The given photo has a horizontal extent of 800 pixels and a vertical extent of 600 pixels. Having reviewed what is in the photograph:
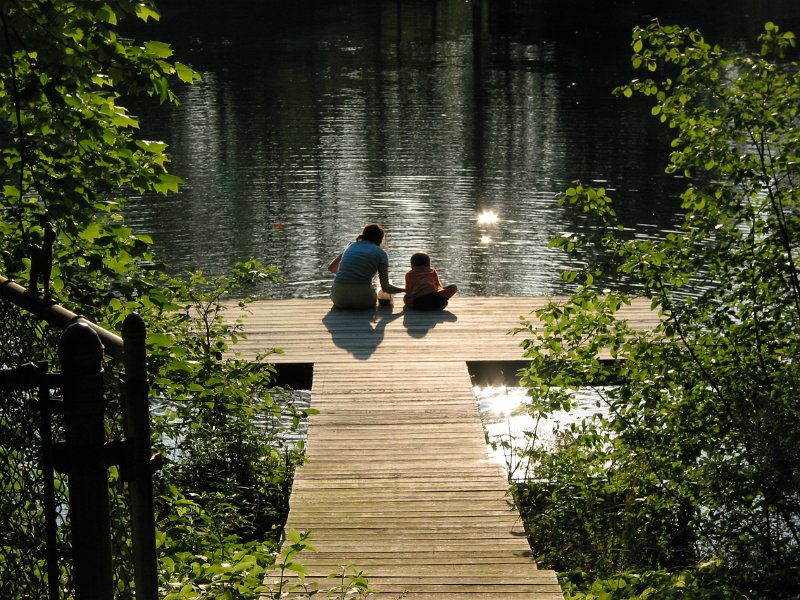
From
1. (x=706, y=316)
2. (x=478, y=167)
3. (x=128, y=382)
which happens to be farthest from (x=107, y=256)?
(x=478, y=167)

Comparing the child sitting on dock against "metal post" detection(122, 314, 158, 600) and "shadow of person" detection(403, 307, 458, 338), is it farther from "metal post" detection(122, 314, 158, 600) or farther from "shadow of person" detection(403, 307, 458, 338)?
Answer: "metal post" detection(122, 314, 158, 600)

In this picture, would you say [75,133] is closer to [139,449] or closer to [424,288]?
[139,449]

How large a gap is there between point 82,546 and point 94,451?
0.71 ft

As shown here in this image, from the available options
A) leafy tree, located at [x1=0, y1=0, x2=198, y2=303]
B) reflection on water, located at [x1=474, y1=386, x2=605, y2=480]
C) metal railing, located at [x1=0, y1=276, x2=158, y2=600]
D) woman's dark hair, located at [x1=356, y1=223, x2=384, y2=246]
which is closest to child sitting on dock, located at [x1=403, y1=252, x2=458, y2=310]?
woman's dark hair, located at [x1=356, y1=223, x2=384, y2=246]

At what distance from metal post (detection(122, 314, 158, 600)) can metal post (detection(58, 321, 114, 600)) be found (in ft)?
0.34

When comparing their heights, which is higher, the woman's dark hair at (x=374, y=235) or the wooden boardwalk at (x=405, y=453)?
the woman's dark hair at (x=374, y=235)

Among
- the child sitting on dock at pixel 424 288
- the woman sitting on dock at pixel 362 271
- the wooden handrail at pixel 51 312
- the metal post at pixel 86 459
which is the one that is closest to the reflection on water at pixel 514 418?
the child sitting on dock at pixel 424 288

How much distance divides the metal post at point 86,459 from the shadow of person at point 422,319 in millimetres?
8409

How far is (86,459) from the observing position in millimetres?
2193

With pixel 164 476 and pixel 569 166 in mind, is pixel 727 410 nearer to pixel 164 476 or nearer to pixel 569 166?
pixel 164 476

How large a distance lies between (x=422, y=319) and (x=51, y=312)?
28.6ft

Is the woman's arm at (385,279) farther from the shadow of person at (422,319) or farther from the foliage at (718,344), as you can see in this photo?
the foliage at (718,344)

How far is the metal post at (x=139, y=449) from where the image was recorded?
2299 millimetres

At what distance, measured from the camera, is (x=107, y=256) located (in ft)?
16.5
